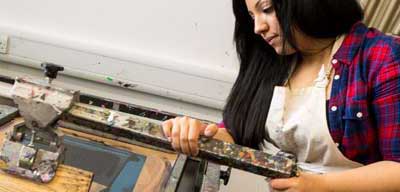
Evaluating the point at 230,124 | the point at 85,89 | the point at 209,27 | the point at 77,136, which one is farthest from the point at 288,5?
the point at 85,89

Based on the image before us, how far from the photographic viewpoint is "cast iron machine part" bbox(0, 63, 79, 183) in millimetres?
602

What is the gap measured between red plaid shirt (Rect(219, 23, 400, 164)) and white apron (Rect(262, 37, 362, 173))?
2 cm

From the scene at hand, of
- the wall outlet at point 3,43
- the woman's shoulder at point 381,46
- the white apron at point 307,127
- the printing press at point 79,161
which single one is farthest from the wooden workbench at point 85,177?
the wall outlet at point 3,43

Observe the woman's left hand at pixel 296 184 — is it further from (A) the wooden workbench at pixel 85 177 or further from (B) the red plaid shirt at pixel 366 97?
(A) the wooden workbench at pixel 85 177

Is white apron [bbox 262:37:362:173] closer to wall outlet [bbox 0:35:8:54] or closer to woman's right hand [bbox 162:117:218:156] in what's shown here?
woman's right hand [bbox 162:117:218:156]

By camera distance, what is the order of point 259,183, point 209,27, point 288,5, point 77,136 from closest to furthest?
point 288,5
point 77,136
point 209,27
point 259,183

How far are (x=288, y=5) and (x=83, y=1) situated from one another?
→ 1.18 metres

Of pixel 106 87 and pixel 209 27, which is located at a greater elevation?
pixel 209 27

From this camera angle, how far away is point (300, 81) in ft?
3.20

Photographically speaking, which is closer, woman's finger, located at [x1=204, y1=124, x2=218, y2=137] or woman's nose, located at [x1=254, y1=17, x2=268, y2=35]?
woman's finger, located at [x1=204, y1=124, x2=218, y2=137]

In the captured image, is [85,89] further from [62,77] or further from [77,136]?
[77,136]

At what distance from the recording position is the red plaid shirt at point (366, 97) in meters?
0.76

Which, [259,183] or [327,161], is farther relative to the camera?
[259,183]

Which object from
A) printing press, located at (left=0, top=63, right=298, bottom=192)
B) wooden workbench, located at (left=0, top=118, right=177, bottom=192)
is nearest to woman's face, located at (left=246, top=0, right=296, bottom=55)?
printing press, located at (left=0, top=63, right=298, bottom=192)
